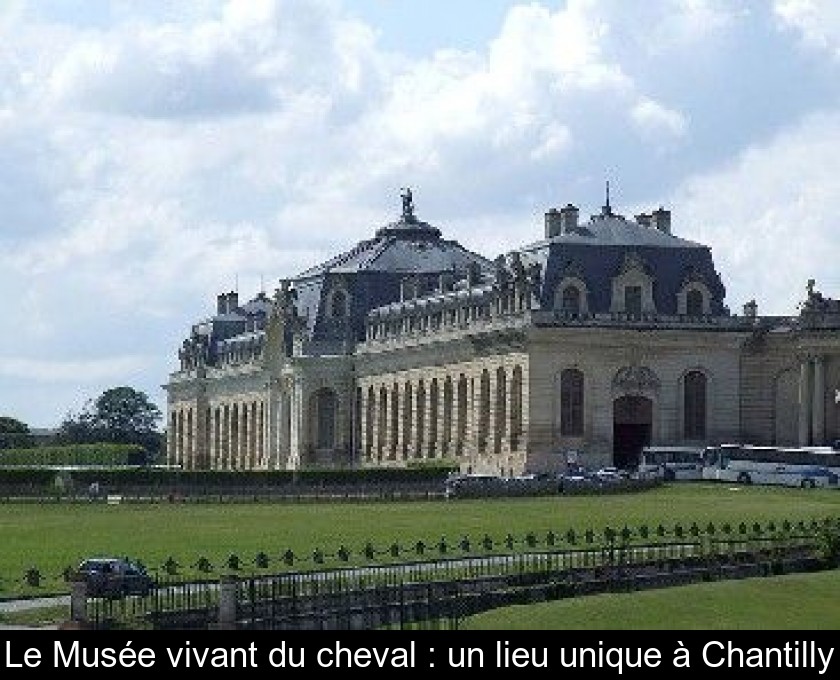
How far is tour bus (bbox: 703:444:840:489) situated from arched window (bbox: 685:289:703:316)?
14.5 metres

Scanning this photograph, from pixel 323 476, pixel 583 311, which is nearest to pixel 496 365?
pixel 583 311

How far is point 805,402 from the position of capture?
6368 inches

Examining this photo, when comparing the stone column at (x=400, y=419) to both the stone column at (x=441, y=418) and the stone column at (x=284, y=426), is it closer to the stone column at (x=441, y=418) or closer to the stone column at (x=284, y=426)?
the stone column at (x=441, y=418)

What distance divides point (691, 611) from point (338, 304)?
11324cm

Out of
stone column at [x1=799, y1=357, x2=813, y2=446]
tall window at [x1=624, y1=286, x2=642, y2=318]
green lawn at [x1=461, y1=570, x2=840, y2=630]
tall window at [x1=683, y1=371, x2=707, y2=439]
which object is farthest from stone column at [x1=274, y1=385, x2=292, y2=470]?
green lawn at [x1=461, y1=570, x2=840, y2=630]

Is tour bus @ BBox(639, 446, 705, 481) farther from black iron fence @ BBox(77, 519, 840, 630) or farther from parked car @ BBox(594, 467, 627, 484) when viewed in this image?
black iron fence @ BBox(77, 519, 840, 630)

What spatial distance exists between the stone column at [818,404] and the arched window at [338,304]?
40.4 metres

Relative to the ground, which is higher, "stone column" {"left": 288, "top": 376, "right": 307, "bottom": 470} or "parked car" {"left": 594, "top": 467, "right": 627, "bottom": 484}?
"stone column" {"left": 288, "top": 376, "right": 307, "bottom": 470}

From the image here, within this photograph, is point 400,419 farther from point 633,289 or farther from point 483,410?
point 633,289

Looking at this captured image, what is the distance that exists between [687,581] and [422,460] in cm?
8693

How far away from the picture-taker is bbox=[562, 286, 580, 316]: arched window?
16262 cm

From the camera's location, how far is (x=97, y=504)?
447ft

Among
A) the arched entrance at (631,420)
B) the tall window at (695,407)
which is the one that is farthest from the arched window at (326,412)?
the tall window at (695,407)
